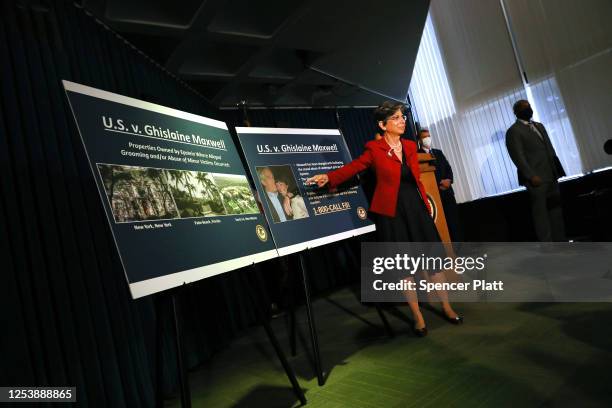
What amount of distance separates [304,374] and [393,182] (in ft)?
4.05

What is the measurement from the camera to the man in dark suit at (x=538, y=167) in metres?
3.71

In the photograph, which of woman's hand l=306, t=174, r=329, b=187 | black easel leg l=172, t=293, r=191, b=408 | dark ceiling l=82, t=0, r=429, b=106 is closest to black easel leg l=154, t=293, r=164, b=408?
black easel leg l=172, t=293, r=191, b=408

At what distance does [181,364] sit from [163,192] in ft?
1.91

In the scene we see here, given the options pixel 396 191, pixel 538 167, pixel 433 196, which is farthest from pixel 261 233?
pixel 538 167

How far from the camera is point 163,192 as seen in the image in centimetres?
139

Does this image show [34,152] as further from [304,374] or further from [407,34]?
[407,34]

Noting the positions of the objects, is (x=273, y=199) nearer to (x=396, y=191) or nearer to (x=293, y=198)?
(x=293, y=198)

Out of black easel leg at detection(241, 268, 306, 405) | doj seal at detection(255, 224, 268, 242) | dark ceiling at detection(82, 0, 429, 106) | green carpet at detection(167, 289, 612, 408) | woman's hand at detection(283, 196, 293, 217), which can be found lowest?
green carpet at detection(167, 289, 612, 408)

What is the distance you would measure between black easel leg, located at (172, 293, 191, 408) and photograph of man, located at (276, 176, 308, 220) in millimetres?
869

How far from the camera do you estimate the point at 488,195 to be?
5.90 m

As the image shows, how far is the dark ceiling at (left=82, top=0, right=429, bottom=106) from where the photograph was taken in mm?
2998

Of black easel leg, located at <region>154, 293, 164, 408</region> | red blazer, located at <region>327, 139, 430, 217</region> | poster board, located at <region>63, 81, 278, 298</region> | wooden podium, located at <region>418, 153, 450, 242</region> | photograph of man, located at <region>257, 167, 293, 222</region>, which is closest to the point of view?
poster board, located at <region>63, 81, 278, 298</region>

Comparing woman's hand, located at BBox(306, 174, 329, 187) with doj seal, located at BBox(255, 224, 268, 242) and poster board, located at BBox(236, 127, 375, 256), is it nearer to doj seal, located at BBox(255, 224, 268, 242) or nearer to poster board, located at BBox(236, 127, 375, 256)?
poster board, located at BBox(236, 127, 375, 256)

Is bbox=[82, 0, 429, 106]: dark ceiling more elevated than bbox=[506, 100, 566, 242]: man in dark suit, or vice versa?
bbox=[82, 0, 429, 106]: dark ceiling
